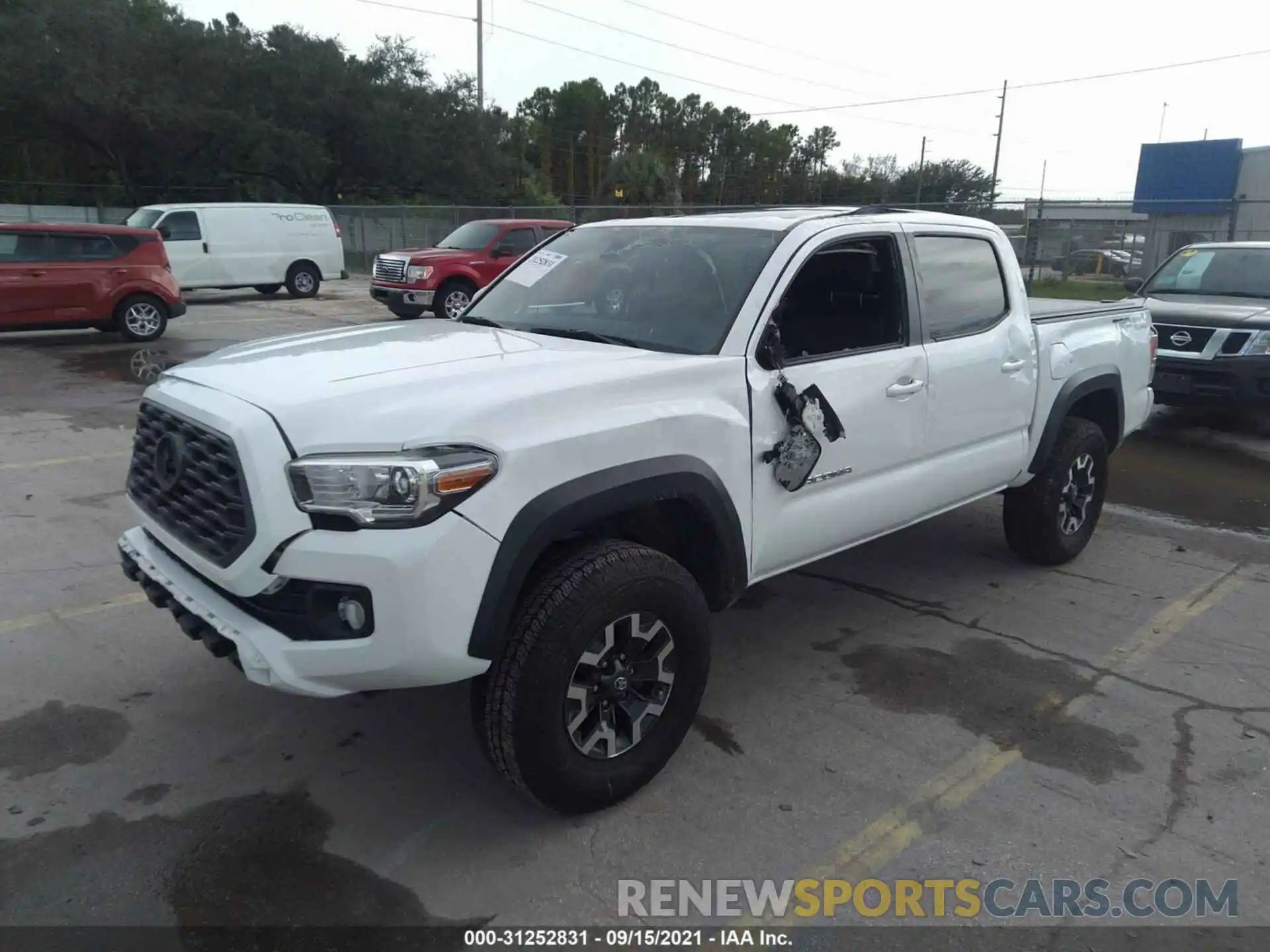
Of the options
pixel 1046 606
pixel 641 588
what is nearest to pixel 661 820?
pixel 641 588

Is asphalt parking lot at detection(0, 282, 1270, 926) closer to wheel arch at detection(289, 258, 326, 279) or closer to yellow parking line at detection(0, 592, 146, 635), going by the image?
yellow parking line at detection(0, 592, 146, 635)

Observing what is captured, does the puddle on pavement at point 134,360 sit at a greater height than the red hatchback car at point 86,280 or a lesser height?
lesser


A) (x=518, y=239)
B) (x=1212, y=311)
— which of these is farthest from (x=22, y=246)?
(x=1212, y=311)

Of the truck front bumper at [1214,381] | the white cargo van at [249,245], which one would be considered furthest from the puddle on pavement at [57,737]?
the white cargo van at [249,245]

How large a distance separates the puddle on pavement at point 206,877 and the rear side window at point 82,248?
40.1 ft

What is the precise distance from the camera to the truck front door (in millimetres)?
3443

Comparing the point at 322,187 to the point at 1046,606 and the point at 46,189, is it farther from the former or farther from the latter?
the point at 1046,606

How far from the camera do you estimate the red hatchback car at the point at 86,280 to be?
12.5 m

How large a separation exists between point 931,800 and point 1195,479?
5484 millimetres

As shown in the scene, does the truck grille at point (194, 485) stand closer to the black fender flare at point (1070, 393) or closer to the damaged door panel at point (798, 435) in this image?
the damaged door panel at point (798, 435)

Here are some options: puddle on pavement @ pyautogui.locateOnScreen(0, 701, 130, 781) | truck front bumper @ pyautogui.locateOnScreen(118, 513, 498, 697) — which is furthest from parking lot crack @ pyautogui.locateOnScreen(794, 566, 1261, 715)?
puddle on pavement @ pyautogui.locateOnScreen(0, 701, 130, 781)

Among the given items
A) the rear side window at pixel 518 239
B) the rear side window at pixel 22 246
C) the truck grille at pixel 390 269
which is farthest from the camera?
the rear side window at pixel 518 239

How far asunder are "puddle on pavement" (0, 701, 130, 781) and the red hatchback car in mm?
11168

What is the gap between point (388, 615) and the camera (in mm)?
2516
